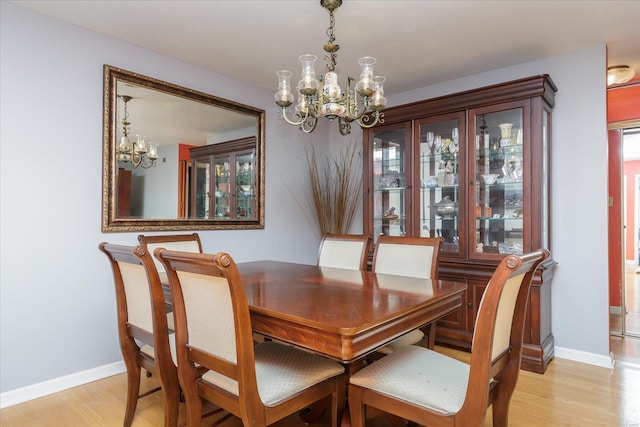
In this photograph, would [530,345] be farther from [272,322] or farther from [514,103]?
→ [272,322]

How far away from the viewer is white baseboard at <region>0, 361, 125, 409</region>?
87.9 inches

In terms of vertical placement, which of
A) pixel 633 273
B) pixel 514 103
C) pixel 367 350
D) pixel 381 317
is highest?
pixel 514 103

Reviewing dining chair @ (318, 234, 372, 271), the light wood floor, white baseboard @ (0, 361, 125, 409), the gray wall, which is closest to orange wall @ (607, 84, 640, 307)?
the gray wall

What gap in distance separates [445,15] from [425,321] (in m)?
1.91

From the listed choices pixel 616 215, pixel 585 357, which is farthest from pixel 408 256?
pixel 616 215

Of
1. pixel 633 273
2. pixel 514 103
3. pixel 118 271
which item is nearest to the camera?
pixel 118 271

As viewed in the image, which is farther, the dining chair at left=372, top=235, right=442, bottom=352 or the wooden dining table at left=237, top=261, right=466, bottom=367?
the dining chair at left=372, top=235, right=442, bottom=352

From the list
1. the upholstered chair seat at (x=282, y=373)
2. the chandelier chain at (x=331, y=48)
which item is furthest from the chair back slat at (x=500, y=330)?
the chandelier chain at (x=331, y=48)

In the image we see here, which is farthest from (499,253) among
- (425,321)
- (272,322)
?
(272,322)

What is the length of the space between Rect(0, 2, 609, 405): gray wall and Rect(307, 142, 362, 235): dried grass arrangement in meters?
1.25

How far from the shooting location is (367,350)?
1.30m

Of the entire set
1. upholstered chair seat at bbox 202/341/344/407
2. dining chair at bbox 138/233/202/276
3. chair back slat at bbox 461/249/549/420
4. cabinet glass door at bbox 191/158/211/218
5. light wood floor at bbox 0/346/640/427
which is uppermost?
cabinet glass door at bbox 191/158/211/218

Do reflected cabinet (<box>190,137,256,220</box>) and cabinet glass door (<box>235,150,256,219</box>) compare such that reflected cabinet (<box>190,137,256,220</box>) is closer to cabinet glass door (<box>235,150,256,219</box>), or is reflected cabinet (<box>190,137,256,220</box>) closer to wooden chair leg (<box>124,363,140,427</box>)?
cabinet glass door (<box>235,150,256,219</box>)

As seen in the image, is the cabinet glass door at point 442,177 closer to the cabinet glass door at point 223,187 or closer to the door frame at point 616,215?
the door frame at point 616,215
